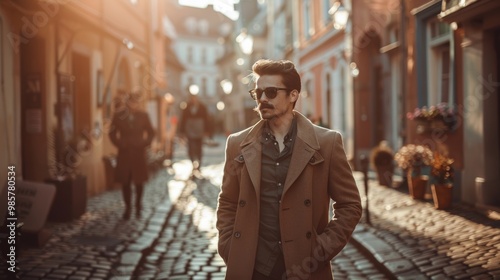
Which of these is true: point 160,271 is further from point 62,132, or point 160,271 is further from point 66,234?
point 62,132

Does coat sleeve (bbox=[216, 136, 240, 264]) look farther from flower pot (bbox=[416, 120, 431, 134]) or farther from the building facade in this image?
flower pot (bbox=[416, 120, 431, 134])

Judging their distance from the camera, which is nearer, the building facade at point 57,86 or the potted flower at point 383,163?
the building facade at point 57,86

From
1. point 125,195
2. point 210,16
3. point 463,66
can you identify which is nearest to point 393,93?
point 463,66

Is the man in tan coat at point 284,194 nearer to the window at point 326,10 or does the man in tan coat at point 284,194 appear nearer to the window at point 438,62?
the window at point 438,62

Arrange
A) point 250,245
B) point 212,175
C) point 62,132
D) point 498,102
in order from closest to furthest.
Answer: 1. point 250,245
2. point 498,102
3. point 62,132
4. point 212,175

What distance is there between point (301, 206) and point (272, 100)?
53 cm

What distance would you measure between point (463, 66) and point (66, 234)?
6.30 meters

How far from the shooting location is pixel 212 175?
57.8 ft

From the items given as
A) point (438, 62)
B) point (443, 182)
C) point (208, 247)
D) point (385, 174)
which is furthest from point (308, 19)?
point (208, 247)

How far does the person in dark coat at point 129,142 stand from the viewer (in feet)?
31.1

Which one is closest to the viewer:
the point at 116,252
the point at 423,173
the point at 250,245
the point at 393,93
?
the point at 250,245

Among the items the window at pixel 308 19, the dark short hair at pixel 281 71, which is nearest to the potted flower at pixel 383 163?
the dark short hair at pixel 281 71

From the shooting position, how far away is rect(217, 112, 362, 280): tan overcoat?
3051 mm

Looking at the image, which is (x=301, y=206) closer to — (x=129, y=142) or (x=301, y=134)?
(x=301, y=134)
